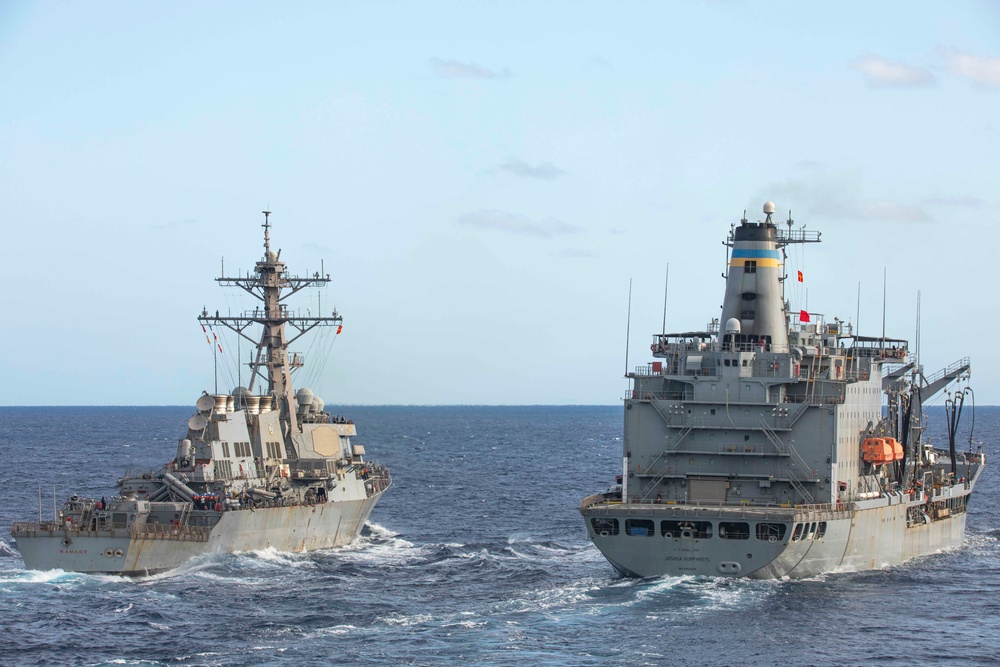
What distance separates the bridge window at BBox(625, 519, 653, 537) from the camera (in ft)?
150

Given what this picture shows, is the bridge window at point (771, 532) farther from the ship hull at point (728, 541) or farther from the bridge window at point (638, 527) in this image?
the bridge window at point (638, 527)

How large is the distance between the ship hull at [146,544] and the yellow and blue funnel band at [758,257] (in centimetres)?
1974

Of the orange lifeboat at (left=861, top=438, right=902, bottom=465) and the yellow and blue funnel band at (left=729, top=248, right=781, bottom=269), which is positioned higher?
the yellow and blue funnel band at (left=729, top=248, right=781, bottom=269)

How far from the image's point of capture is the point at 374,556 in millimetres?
→ 55062

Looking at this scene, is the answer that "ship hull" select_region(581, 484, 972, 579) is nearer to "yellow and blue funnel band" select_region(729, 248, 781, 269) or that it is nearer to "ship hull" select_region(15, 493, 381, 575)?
"yellow and blue funnel band" select_region(729, 248, 781, 269)

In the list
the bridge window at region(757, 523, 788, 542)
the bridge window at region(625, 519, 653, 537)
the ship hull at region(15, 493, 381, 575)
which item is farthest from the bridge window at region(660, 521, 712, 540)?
the ship hull at region(15, 493, 381, 575)

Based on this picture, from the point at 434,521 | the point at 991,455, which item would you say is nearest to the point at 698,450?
the point at 434,521

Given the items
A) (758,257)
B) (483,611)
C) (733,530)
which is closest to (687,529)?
(733,530)

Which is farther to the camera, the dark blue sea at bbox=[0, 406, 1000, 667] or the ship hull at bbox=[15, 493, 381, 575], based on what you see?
the ship hull at bbox=[15, 493, 381, 575]

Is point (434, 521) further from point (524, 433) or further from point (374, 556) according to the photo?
point (524, 433)

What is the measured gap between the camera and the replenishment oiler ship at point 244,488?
47531 millimetres

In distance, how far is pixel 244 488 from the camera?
5319 cm

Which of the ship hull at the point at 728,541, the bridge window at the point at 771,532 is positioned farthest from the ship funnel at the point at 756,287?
the bridge window at the point at 771,532

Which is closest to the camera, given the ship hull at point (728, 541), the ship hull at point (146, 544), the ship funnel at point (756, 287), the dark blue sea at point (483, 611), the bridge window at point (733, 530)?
the dark blue sea at point (483, 611)
